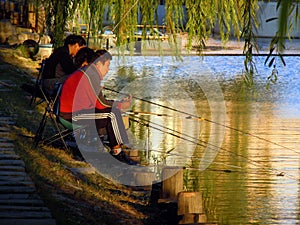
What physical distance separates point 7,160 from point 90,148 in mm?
2068

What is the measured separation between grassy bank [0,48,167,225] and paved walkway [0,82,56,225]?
Result: 0.11 metres

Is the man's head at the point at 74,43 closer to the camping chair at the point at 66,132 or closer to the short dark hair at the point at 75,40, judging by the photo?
the short dark hair at the point at 75,40

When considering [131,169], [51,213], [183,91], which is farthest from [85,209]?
[183,91]

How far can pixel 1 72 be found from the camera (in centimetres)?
1628

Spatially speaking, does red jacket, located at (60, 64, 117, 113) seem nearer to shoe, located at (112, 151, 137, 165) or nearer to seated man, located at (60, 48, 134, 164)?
seated man, located at (60, 48, 134, 164)

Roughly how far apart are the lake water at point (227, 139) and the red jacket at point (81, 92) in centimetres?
62

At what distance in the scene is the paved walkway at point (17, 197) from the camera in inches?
220

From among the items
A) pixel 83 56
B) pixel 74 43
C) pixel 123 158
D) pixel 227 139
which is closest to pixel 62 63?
pixel 74 43

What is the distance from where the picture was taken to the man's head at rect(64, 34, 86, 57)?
31.9 ft

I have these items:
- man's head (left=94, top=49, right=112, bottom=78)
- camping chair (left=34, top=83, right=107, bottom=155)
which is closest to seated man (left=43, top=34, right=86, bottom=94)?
camping chair (left=34, top=83, right=107, bottom=155)

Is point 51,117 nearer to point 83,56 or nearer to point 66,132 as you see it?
point 66,132

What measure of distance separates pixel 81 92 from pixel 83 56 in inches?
28.4

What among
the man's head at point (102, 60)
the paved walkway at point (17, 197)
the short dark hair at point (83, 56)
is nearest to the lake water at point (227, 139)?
the man's head at point (102, 60)

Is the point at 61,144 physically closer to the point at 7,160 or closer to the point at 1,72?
the point at 7,160
